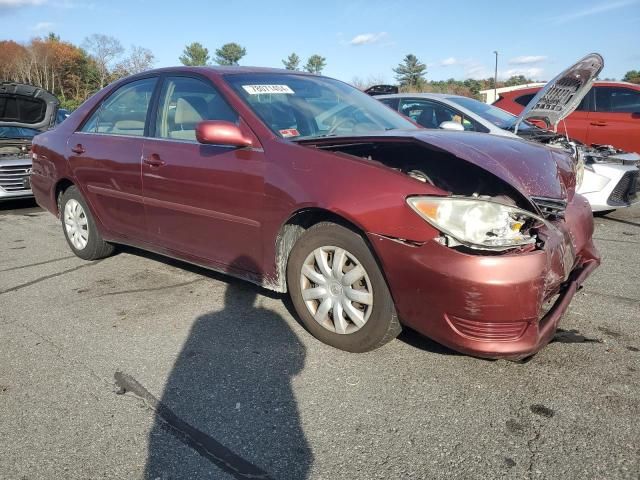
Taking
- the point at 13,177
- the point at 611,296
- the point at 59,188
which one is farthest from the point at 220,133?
the point at 13,177

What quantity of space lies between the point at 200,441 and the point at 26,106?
26.9 feet

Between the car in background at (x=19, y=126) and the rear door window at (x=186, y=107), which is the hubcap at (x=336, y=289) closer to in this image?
the rear door window at (x=186, y=107)

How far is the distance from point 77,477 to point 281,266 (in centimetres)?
155

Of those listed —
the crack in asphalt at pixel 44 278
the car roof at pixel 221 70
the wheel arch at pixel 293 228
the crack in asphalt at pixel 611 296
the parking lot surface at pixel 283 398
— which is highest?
the car roof at pixel 221 70

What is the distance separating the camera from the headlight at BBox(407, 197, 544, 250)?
2422 mm

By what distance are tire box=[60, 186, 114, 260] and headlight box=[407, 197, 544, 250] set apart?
330 cm

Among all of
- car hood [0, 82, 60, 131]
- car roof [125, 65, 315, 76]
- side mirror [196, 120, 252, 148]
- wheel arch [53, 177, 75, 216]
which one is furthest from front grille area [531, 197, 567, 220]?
car hood [0, 82, 60, 131]

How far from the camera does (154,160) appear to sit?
377 cm

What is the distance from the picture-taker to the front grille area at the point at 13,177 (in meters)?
7.61

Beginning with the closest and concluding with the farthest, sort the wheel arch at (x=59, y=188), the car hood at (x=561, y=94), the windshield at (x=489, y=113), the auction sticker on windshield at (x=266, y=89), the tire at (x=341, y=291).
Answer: the tire at (x=341, y=291), the auction sticker on windshield at (x=266, y=89), the wheel arch at (x=59, y=188), the car hood at (x=561, y=94), the windshield at (x=489, y=113)

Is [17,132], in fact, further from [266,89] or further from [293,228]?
[293,228]

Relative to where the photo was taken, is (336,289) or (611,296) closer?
(336,289)

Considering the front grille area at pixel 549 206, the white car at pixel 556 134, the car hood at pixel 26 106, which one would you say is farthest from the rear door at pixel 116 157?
the car hood at pixel 26 106

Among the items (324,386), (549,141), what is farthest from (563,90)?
(324,386)
